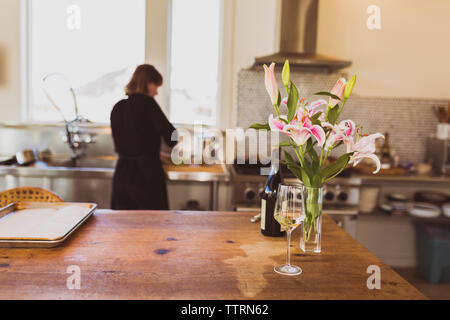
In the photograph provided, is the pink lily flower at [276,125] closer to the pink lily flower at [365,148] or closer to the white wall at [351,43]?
the pink lily flower at [365,148]

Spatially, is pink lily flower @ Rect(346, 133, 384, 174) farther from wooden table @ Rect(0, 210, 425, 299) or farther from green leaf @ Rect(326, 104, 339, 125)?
wooden table @ Rect(0, 210, 425, 299)

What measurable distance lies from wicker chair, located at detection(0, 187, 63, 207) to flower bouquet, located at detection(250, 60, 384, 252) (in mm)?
1125

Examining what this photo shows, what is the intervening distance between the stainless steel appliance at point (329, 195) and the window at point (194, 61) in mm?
924

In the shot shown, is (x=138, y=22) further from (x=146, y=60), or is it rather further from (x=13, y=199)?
(x=13, y=199)

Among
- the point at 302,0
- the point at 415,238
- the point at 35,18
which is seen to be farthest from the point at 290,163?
the point at 35,18

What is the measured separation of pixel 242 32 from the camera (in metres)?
3.43

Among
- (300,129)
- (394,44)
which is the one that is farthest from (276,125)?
(394,44)

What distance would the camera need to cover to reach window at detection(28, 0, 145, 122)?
11.4ft

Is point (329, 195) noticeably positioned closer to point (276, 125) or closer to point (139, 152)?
point (139, 152)

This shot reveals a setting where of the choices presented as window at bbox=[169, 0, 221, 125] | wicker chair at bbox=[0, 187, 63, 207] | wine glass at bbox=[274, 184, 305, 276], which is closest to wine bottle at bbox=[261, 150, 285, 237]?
wine glass at bbox=[274, 184, 305, 276]

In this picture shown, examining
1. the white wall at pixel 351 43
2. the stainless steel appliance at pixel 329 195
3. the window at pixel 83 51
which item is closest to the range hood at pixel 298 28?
the white wall at pixel 351 43

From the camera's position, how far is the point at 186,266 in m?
1.11
